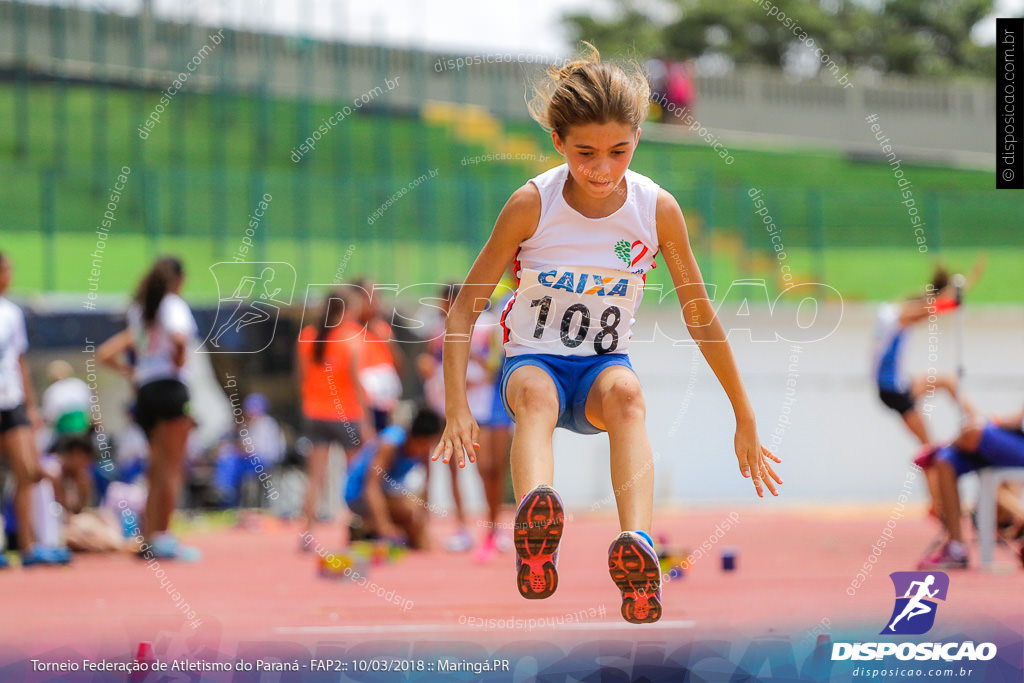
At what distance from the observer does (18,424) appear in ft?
22.8

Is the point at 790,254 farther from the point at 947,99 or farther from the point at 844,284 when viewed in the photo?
the point at 947,99

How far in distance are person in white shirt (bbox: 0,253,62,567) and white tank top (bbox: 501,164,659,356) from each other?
432 centimetres

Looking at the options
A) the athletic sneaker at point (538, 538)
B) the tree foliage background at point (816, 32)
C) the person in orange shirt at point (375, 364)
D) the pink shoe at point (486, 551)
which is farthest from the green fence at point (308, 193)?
the tree foliage background at point (816, 32)

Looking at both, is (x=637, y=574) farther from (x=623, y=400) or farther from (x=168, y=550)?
(x=168, y=550)

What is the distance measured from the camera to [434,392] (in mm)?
8836

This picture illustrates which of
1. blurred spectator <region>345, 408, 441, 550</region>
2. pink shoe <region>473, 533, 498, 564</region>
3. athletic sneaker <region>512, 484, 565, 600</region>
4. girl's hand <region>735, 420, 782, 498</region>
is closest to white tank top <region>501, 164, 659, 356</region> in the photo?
girl's hand <region>735, 420, 782, 498</region>

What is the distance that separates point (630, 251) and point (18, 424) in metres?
4.77

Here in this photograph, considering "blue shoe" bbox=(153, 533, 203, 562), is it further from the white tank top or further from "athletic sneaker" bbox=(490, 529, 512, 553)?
the white tank top

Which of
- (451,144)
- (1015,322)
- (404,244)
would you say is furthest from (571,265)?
(451,144)

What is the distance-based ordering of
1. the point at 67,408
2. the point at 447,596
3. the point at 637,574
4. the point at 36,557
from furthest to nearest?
the point at 67,408
the point at 36,557
the point at 447,596
the point at 637,574

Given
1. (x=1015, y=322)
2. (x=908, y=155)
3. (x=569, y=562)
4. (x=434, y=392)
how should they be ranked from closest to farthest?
(x=569, y=562) → (x=434, y=392) → (x=1015, y=322) → (x=908, y=155)

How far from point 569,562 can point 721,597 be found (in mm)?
1902

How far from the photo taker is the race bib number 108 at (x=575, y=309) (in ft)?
12.1

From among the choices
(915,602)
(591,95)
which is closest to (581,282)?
(591,95)
